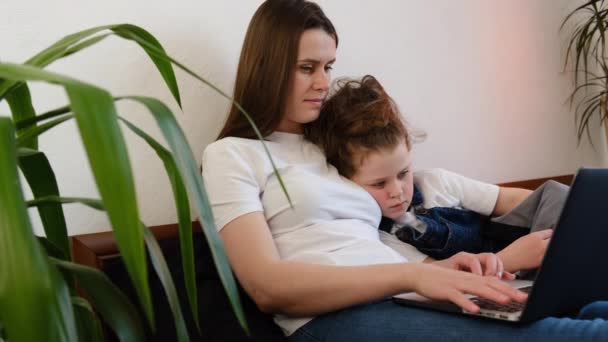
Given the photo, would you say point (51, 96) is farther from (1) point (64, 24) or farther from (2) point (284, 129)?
(2) point (284, 129)

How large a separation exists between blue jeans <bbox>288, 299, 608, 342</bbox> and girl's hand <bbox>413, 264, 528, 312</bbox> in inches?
1.3

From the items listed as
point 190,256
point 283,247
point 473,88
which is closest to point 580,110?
point 473,88

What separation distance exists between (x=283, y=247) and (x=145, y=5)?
57 cm

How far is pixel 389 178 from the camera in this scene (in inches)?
55.5

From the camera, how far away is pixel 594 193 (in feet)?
2.89

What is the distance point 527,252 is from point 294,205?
1.56 feet

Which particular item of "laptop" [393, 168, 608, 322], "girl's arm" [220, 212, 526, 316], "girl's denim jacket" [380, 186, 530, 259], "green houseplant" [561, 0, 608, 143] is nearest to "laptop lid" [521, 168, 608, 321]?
"laptop" [393, 168, 608, 322]

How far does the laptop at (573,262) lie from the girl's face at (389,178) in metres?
0.44

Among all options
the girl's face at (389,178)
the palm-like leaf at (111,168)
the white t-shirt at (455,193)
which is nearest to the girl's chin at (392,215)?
the girl's face at (389,178)

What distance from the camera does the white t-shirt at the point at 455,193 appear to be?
5.11ft

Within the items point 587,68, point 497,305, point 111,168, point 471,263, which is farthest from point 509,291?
point 587,68

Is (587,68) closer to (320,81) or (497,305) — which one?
(320,81)

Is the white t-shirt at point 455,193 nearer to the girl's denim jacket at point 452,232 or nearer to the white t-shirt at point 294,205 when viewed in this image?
the girl's denim jacket at point 452,232

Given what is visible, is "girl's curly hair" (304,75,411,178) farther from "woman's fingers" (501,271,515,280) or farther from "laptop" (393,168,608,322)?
"laptop" (393,168,608,322)
